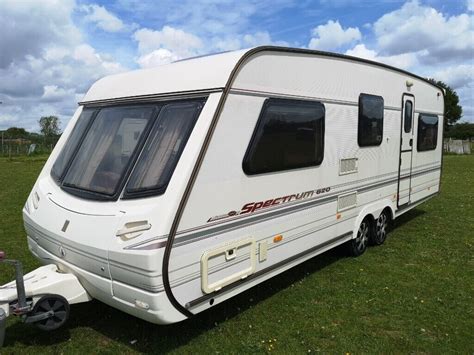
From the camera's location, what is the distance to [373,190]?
251 inches

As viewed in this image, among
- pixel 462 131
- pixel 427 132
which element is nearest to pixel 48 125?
pixel 427 132

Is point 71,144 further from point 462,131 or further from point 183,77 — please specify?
point 462,131

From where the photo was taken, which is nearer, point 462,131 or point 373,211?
point 373,211

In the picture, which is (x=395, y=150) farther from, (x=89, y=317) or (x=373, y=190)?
(x=89, y=317)

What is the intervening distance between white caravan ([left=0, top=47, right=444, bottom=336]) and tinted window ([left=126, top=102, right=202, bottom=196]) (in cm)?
1

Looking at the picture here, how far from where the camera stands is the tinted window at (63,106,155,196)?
3.94 m

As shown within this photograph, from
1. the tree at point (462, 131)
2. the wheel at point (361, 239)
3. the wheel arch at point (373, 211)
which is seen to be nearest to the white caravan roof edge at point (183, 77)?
the wheel arch at point (373, 211)

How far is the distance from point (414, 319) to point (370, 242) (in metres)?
2.51

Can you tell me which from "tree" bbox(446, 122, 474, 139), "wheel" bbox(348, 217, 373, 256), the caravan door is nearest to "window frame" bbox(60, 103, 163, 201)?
"wheel" bbox(348, 217, 373, 256)

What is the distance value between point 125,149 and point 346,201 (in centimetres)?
310

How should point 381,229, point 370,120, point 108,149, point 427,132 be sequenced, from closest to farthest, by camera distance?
point 108,149 → point 370,120 → point 381,229 → point 427,132

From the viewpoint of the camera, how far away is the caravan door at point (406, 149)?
718 cm

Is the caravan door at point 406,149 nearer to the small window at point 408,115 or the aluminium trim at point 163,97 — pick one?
the small window at point 408,115

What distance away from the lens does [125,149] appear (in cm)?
403
